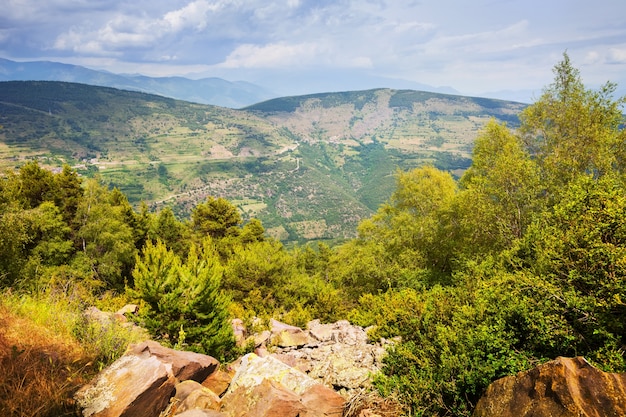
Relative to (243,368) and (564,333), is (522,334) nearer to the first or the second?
(564,333)

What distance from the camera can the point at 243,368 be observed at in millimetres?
9836

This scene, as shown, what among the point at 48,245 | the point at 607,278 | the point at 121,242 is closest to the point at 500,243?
the point at 607,278

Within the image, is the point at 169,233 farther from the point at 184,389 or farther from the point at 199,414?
the point at 199,414

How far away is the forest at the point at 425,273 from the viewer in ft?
28.4

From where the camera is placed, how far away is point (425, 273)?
24.4 meters

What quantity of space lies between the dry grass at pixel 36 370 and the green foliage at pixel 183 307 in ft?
21.0

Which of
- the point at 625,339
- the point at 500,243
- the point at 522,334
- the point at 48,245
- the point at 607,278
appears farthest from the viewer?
the point at 48,245


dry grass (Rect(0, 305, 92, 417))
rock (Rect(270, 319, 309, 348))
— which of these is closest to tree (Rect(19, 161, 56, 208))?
rock (Rect(270, 319, 309, 348))

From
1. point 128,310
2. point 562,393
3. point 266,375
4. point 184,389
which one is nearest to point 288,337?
point 266,375

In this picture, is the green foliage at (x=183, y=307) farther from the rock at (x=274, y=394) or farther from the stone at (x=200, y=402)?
the stone at (x=200, y=402)

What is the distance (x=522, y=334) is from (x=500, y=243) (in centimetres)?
1129

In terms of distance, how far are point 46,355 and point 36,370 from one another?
0.90 metres

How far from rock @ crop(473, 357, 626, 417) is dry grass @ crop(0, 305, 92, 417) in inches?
364

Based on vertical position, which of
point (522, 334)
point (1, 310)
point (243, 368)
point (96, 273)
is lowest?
point (96, 273)
